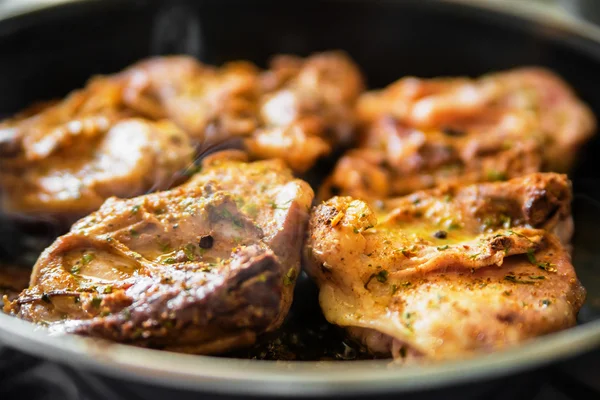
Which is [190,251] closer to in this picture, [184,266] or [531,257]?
[184,266]

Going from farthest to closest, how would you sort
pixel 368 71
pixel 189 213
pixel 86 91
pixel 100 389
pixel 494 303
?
pixel 368 71, pixel 86 91, pixel 189 213, pixel 494 303, pixel 100 389

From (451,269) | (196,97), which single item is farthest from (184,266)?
(196,97)

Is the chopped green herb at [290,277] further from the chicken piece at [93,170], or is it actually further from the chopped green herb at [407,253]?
the chicken piece at [93,170]

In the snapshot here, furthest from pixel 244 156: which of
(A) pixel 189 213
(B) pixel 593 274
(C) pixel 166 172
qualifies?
(B) pixel 593 274

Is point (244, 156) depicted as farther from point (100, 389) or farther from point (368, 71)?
point (368, 71)

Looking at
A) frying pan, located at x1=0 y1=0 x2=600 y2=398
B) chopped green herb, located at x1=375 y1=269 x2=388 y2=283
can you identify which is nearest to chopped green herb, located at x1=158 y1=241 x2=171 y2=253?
frying pan, located at x1=0 y1=0 x2=600 y2=398

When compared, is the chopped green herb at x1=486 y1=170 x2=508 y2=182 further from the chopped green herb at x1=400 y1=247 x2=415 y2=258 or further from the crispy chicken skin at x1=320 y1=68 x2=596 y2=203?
the chopped green herb at x1=400 y1=247 x2=415 y2=258
